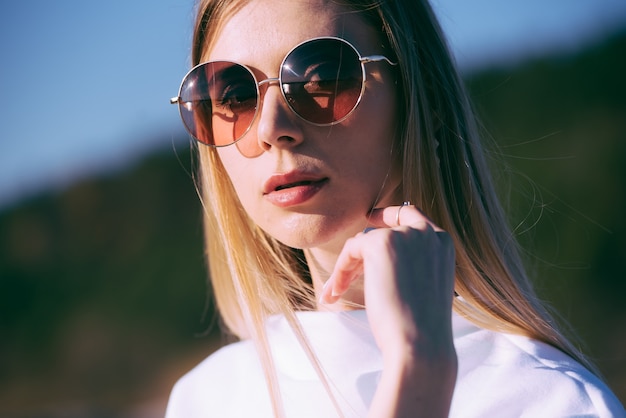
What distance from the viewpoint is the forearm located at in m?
1.29

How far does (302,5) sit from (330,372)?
1.01m

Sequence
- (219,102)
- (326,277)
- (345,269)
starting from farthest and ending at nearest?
(326,277) → (219,102) → (345,269)

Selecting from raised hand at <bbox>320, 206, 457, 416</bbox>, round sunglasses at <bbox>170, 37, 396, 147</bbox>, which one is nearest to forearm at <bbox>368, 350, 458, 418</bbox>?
raised hand at <bbox>320, 206, 457, 416</bbox>

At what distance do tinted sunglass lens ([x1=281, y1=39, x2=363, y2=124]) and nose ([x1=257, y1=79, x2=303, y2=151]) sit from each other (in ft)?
0.11

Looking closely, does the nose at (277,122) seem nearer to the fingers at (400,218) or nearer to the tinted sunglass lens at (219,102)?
the tinted sunglass lens at (219,102)

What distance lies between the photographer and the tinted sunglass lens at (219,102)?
176 centimetres

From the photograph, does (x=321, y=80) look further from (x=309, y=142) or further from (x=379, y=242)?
(x=379, y=242)

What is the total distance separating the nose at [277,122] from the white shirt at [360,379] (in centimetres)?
58

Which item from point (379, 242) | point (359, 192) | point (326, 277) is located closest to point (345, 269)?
point (379, 242)

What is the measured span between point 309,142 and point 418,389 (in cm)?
70

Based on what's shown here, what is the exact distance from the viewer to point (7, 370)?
865 cm

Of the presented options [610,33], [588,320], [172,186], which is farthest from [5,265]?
[610,33]

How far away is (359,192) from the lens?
69.9 inches

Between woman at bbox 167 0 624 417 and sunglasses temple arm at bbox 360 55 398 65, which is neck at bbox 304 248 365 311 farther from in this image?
sunglasses temple arm at bbox 360 55 398 65
